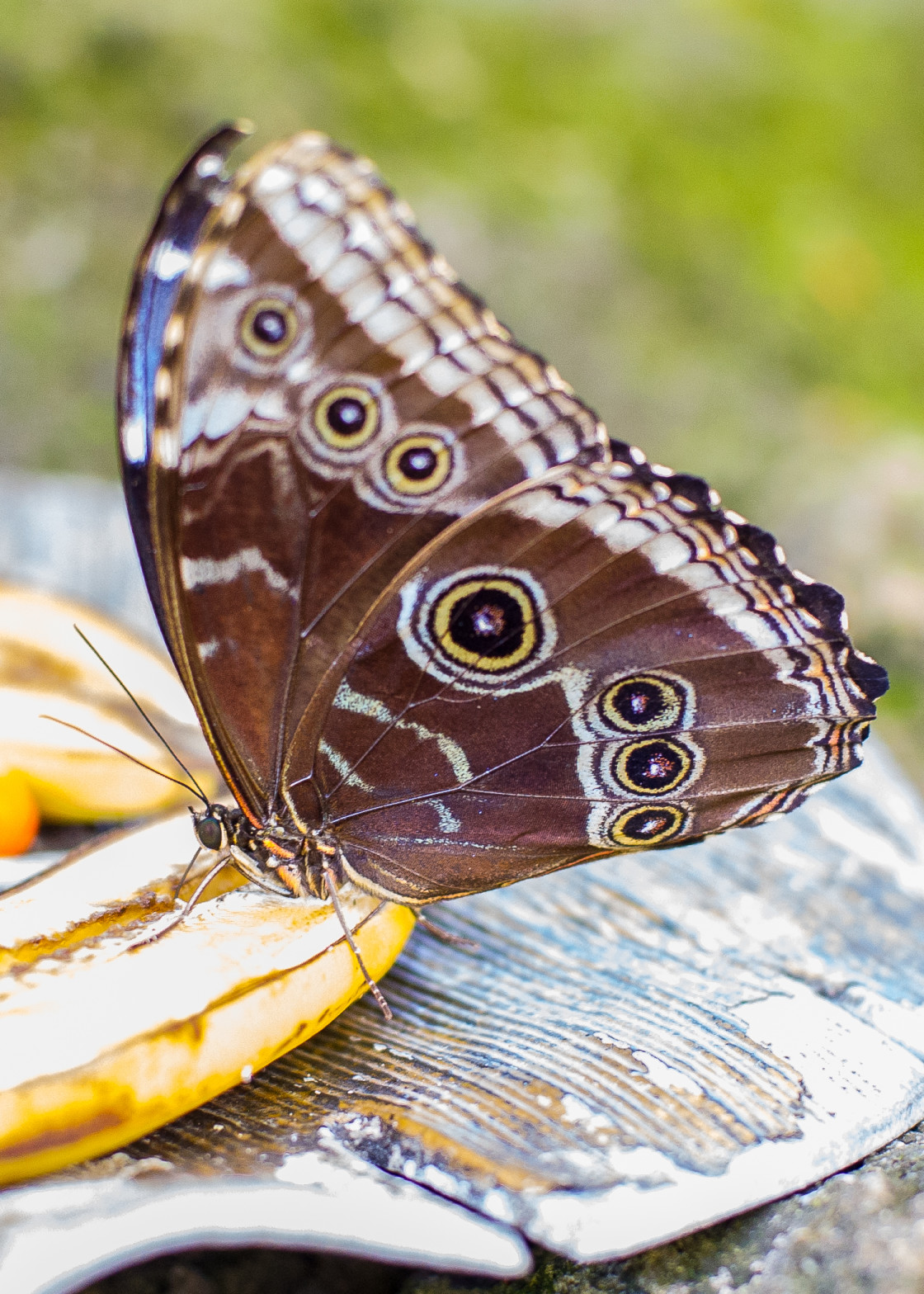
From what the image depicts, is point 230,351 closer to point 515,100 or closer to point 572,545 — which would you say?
point 572,545

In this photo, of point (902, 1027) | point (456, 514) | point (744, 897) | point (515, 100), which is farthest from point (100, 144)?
point (902, 1027)

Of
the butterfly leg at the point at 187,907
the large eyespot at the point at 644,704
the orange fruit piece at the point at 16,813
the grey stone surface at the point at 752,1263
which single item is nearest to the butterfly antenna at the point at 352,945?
the butterfly leg at the point at 187,907

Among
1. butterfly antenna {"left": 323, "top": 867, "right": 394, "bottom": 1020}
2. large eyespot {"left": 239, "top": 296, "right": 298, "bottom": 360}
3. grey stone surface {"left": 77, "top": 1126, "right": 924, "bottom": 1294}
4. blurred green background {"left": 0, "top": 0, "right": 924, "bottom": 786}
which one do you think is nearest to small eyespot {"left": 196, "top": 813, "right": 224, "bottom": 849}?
butterfly antenna {"left": 323, "top": 867, "right": 394, "bottom": 1020}

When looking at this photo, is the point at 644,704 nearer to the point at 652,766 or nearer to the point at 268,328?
the point at 652,766

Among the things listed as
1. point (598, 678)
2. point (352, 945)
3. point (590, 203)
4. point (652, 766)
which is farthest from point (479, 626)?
point (590, 203)

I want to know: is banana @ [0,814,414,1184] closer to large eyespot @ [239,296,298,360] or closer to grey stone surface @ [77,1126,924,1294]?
grey stone surface @ [77,1126,924,1294]
